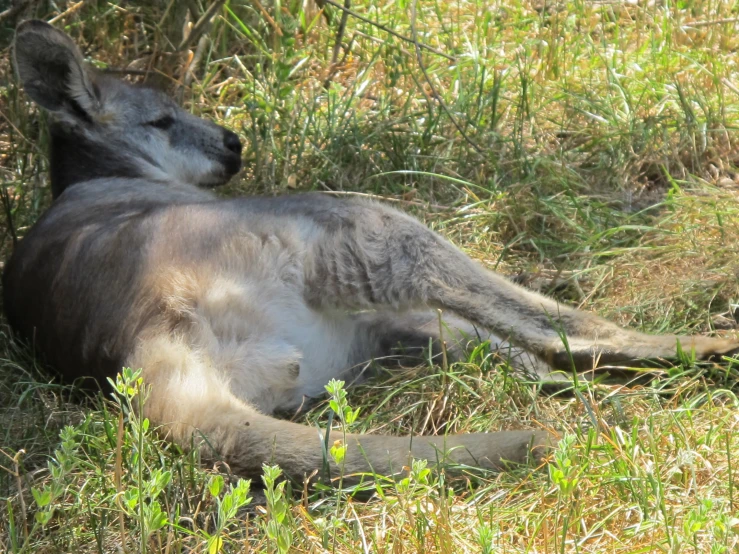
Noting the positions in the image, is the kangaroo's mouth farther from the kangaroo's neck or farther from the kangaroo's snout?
the kangaroo's neck

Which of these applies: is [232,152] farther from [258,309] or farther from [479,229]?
[258,309]

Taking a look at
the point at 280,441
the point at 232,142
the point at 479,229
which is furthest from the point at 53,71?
the point at 280,441

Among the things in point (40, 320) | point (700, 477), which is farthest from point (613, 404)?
point (40, 320)

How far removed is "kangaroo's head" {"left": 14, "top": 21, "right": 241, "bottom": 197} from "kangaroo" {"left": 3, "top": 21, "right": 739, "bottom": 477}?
2.75 feet

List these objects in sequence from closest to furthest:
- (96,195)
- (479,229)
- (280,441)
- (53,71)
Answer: (280,441), (96,195), (53,71), (479,229)

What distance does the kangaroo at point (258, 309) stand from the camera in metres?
3.13

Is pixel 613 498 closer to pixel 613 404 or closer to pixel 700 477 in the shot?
pixel 700 477

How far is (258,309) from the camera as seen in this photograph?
3.56 metres

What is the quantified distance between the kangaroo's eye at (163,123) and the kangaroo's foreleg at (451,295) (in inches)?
72.2

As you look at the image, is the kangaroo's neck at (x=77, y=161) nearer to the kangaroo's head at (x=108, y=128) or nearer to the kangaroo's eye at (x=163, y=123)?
the kangaroo's head at (x=108, y=128)

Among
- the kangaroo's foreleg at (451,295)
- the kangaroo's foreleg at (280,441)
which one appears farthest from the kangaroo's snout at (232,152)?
the kangaroo's foreleg at (280,441)

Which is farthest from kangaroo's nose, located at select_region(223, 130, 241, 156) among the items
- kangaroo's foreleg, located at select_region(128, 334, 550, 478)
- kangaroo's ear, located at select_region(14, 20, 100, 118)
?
kangaroo's foreleg, located at select_region(128, 334, 550, 478)

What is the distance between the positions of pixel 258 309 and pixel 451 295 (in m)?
0.72

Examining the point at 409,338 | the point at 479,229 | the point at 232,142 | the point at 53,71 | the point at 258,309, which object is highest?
the point at 53,71
